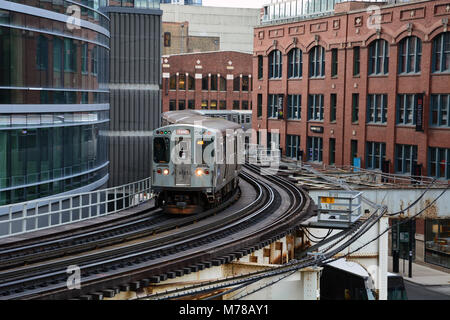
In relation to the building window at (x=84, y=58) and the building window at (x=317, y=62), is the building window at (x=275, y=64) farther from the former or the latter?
the building window at (x=84, y=58)

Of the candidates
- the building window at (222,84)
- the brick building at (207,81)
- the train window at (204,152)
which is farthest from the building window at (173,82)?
the train window at (204,152)

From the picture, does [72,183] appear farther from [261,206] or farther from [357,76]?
[357,76]

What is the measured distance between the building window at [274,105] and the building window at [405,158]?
16.1m

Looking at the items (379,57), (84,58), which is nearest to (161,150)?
(84,58)

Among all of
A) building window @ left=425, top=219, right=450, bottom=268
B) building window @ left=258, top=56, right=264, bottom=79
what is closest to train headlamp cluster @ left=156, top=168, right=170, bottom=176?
building window @ left=425, top=219, right=450, bottom=268

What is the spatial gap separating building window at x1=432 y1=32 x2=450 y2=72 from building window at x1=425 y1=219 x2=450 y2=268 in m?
9.57

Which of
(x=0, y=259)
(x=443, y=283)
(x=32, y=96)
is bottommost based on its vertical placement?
(x=443, y=283)

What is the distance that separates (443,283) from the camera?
3719 cm

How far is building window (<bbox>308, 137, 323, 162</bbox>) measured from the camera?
5541 centimetres

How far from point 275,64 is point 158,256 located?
4681cm

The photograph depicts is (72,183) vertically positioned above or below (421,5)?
below

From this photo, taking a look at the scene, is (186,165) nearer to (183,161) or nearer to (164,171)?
(183,161)
